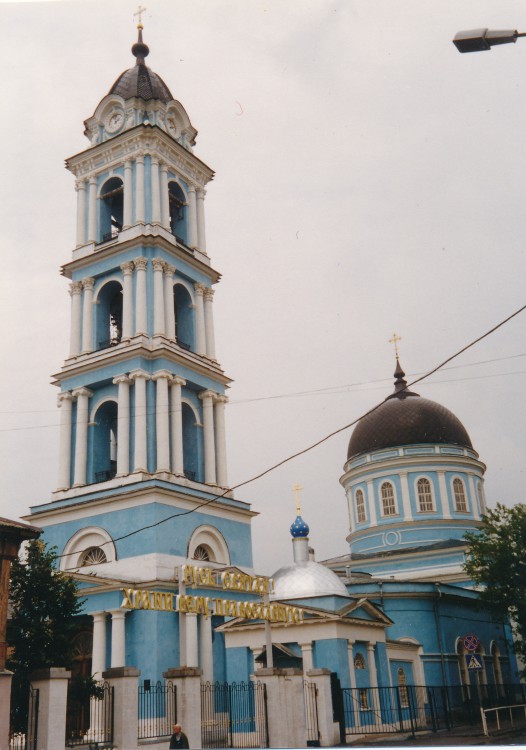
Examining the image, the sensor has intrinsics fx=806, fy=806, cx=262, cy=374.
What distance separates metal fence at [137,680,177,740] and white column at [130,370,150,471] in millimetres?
6979

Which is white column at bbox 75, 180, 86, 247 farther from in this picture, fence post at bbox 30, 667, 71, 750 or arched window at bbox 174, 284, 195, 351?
fence post at bbox 30, 667, 71, 750

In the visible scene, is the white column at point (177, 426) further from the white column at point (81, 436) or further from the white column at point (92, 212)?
the white column at point (92, 212)

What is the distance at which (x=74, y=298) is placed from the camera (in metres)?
24.8

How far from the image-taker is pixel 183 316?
83.5ft

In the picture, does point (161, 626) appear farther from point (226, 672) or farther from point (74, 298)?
point (74, 298)

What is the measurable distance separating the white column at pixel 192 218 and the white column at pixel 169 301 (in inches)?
76.4

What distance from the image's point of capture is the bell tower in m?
21.3

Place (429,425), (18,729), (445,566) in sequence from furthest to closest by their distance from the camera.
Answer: (429,425) → (445,566) → (18,729)

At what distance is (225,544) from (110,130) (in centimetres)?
1383

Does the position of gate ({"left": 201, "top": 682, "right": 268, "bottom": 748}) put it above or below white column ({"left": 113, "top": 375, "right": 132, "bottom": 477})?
below

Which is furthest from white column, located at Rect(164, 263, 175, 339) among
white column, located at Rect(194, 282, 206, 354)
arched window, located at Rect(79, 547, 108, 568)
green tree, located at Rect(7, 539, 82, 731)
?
green tree, located at Rect(7, 539, 82, 731)

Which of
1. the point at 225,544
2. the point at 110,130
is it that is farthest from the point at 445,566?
the point at 110,130

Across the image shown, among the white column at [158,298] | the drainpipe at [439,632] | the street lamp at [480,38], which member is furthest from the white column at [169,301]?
the street lamp at [480,38]

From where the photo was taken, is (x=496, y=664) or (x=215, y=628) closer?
(x=215, y=628)
